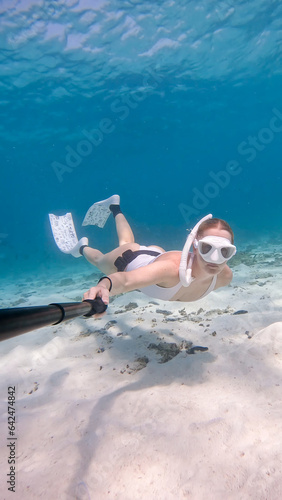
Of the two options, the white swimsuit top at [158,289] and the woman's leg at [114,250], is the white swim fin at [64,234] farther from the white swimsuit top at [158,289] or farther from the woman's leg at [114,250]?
the white swimsuit top at [158,289]

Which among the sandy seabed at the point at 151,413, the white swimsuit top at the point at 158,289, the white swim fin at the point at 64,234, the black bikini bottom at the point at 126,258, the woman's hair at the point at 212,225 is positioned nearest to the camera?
the sandy seabed at the point at 151,413

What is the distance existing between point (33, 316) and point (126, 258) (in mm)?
4068

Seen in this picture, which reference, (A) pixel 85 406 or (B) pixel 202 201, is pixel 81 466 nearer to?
(A) pixel 85 406

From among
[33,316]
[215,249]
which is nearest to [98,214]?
[215,249]

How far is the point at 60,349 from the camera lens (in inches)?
196

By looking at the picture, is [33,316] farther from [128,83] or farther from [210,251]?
[128,83]

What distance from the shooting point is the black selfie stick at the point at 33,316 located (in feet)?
4.14

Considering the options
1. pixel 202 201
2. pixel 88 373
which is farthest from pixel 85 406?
pixel 202 201

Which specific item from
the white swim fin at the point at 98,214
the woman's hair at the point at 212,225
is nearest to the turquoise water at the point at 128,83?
the white swim fin at the point at 98,214

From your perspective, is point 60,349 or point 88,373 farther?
point 60,349

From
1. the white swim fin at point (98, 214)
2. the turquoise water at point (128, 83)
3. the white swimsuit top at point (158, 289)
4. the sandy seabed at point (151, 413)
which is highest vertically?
the turquoise water at point (128, 83)

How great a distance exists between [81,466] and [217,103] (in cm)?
3707

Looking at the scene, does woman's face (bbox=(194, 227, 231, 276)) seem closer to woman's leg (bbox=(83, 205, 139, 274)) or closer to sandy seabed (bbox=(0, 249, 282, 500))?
sandy seabed (bbox=(0, 249, 282, 500))

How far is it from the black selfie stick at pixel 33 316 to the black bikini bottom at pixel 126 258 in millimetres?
3211
